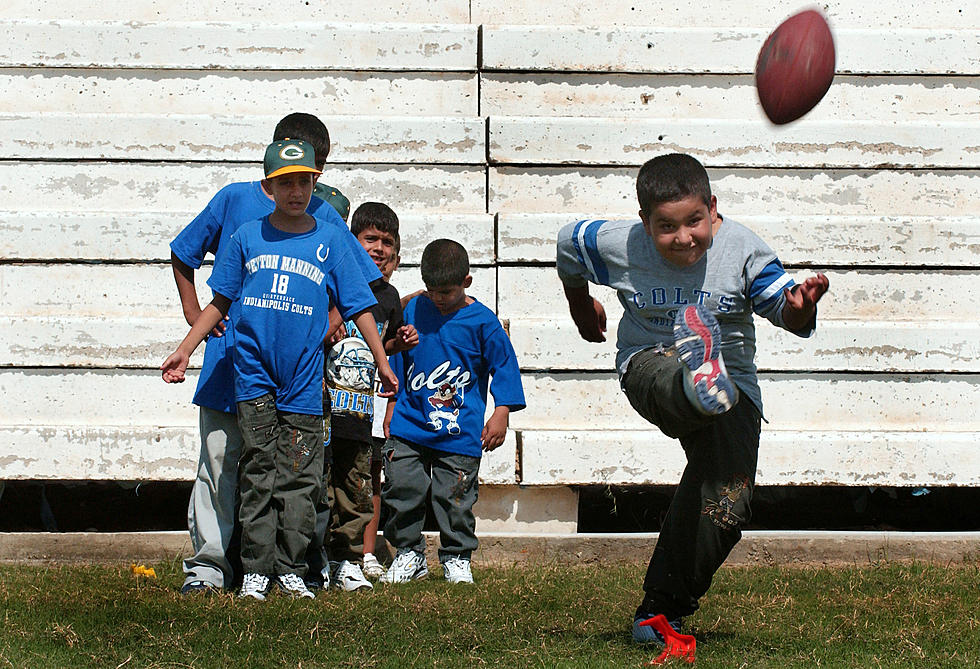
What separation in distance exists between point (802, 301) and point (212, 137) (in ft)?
12.8

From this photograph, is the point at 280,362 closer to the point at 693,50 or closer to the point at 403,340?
the point at 403,340

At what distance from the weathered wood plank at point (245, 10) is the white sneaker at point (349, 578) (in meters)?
3.22

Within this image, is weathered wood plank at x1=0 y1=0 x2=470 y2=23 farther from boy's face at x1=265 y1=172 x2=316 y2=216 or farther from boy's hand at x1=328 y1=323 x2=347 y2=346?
boy's hand at x1=328 y1=323 x2=347 y2=346

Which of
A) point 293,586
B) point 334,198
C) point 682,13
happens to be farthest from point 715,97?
point 293,586

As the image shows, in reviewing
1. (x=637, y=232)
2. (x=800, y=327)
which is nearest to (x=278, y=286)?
(x=637, y=232)

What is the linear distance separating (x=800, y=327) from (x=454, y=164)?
3104 millimetres

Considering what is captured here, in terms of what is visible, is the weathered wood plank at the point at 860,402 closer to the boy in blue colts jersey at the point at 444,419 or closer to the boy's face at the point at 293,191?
the boy in blue colts jersey at the point at 444,419

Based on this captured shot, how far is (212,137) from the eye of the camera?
6887mm

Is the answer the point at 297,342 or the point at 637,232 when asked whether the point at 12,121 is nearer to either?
the point at 297,342

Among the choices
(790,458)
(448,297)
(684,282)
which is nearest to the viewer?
(684,282)

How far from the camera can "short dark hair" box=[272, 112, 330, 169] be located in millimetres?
5492

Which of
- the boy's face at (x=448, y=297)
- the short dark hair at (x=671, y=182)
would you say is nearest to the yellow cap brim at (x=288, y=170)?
the boy's face at (x=448, y=297)

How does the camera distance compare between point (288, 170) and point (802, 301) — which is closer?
point (802, 301)

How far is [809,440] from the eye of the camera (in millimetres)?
6699
